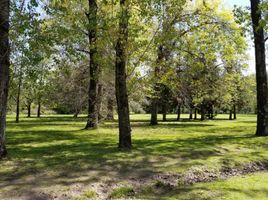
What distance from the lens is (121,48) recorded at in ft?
43.2

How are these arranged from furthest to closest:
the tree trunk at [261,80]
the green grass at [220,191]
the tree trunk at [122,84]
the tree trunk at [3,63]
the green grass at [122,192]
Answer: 1. the tree trunk at [261,80]
2. the tree trunk at [122,84]
3. the tree trunk at [3,63]
4. the green grass at [122,192]
5. the green grass at [220,191]

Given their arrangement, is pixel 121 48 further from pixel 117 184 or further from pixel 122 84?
pixel 117 184

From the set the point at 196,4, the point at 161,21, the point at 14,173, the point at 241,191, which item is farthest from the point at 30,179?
the point at 196,4

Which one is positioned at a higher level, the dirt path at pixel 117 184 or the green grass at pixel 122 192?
the dirt path at pixel 117 184

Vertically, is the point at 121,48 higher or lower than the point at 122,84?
higher

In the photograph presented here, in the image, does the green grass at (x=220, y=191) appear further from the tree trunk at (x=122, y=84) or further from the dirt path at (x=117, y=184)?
the tree trunk at (x=122, y=84)

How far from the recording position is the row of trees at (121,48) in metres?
11.5

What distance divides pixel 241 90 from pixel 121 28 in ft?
128

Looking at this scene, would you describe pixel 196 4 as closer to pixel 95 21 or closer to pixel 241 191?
pixel 95 21

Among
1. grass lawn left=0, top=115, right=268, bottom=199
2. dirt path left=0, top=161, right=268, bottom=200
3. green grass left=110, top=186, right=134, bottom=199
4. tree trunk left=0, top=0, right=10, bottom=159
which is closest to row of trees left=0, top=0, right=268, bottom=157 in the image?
tree trunk left=0, top=0, right=10, bottom=159

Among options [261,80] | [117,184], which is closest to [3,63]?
[117,184]

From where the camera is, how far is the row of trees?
454 inches

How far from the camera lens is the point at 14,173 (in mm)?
9820

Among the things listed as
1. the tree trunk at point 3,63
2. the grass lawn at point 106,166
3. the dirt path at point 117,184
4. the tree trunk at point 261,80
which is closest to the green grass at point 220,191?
the grass lawn at point 106,166
